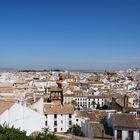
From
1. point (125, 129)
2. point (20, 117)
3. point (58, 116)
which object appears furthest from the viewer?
point (58, 116)

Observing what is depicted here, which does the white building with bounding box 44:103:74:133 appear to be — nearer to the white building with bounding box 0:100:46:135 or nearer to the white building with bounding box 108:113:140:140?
the white building with bounding box 0:100:46:135

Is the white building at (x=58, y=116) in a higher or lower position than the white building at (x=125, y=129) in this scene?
lower

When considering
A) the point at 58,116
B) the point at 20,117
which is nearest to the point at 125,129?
the point at 20,117

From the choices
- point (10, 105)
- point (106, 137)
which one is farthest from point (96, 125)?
point (10, 105)

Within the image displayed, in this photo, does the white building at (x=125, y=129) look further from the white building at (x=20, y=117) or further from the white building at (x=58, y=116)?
the white building at (x=58, y=116)

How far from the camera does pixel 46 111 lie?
61.0m

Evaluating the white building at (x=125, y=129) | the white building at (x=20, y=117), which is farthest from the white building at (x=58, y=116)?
the white building at (x=125, y=129)

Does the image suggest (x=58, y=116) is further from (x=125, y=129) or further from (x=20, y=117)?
(x=125, y=129)

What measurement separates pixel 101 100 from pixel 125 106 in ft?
98.6

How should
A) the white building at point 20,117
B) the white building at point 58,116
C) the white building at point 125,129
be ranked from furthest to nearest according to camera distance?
the white building at point 58,116 < the white building at point 125,129 < the white building at point 20,117

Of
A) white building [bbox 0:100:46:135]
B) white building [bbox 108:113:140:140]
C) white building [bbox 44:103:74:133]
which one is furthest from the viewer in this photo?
white building [bbox 44:103:74:133]

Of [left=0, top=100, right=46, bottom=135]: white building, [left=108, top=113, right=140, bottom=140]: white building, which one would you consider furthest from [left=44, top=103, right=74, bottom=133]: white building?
[left=108, top=113, right=140, bottom=140]: white building

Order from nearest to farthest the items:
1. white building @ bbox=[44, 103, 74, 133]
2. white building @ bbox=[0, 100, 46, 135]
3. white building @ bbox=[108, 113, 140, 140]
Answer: white building @ bbox=[0, 100, 46, 135] → white building @ bbox=[108, 113, 140, 140] → white building @ bbox=[44, 103, 74, 133]

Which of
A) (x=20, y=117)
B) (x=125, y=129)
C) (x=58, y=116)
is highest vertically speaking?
(x=20, y=117)
